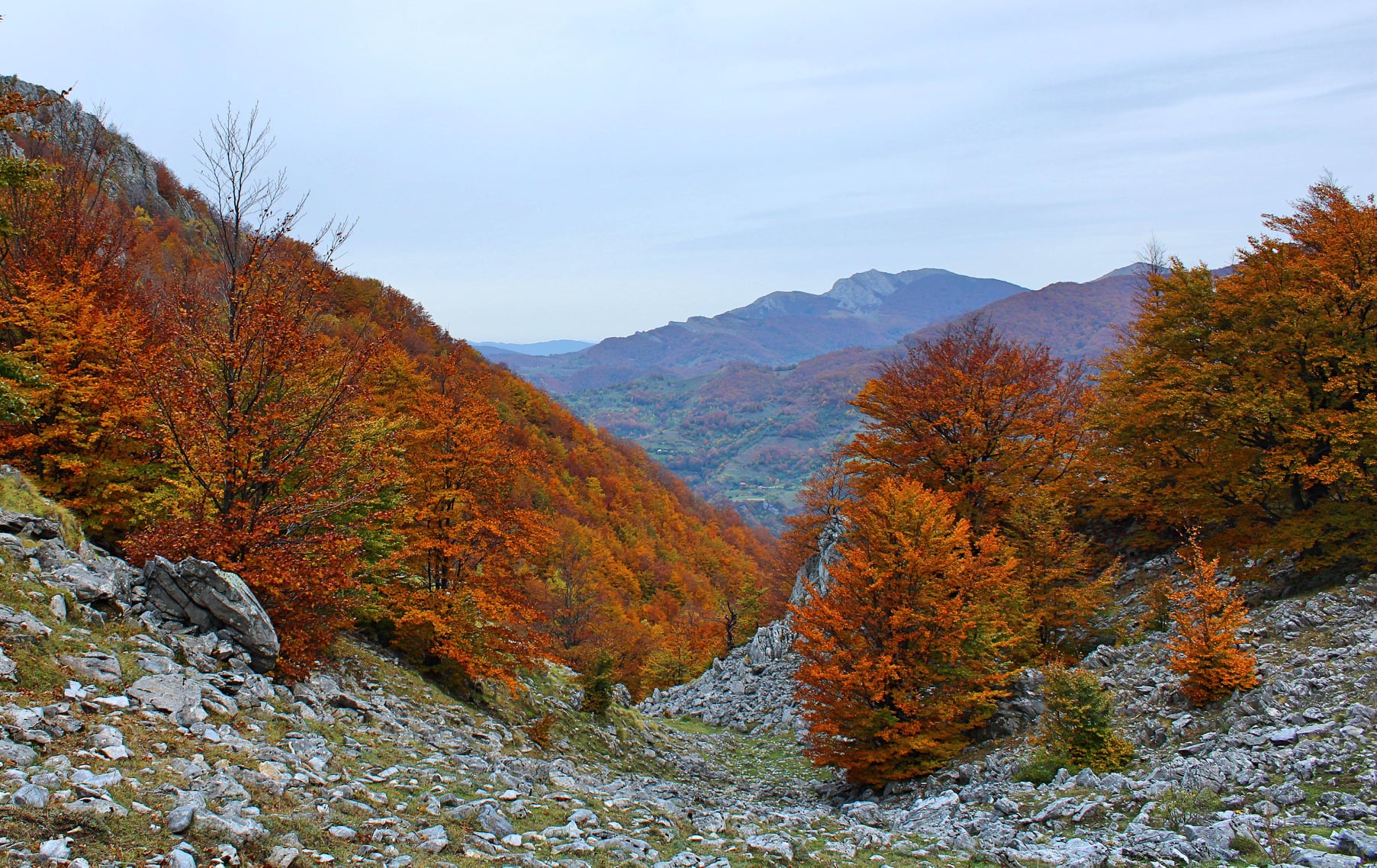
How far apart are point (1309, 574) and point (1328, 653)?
450 centimetres

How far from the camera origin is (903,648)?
1720cm

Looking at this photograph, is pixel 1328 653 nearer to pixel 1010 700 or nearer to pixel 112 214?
pixel 1010 700

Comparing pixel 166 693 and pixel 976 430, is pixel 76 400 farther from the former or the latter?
pixel 976 430

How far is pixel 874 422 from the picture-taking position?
29094 millimetres

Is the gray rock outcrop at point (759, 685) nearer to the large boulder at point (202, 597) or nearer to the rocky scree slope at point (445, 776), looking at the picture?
the rocky scree slope at point (445, 776)

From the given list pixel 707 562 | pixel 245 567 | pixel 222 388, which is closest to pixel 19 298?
pixel 222 388

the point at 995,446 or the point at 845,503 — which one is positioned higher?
the point at 995,446

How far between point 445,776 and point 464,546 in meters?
6.93

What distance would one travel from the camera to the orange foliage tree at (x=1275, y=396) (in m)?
15.4

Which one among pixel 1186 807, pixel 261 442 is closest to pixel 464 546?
pixel 261 442

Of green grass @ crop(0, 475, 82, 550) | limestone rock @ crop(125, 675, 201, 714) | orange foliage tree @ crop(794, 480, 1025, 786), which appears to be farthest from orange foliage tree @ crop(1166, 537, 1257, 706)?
green grass @ crop(0, 475, 82, 550)

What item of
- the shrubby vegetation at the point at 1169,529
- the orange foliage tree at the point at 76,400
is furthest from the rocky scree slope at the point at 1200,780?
the orange foliage tree at the point at 76,400

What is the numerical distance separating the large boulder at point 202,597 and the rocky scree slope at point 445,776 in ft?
0.12

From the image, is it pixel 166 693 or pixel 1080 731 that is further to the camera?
pixel 1080 731
